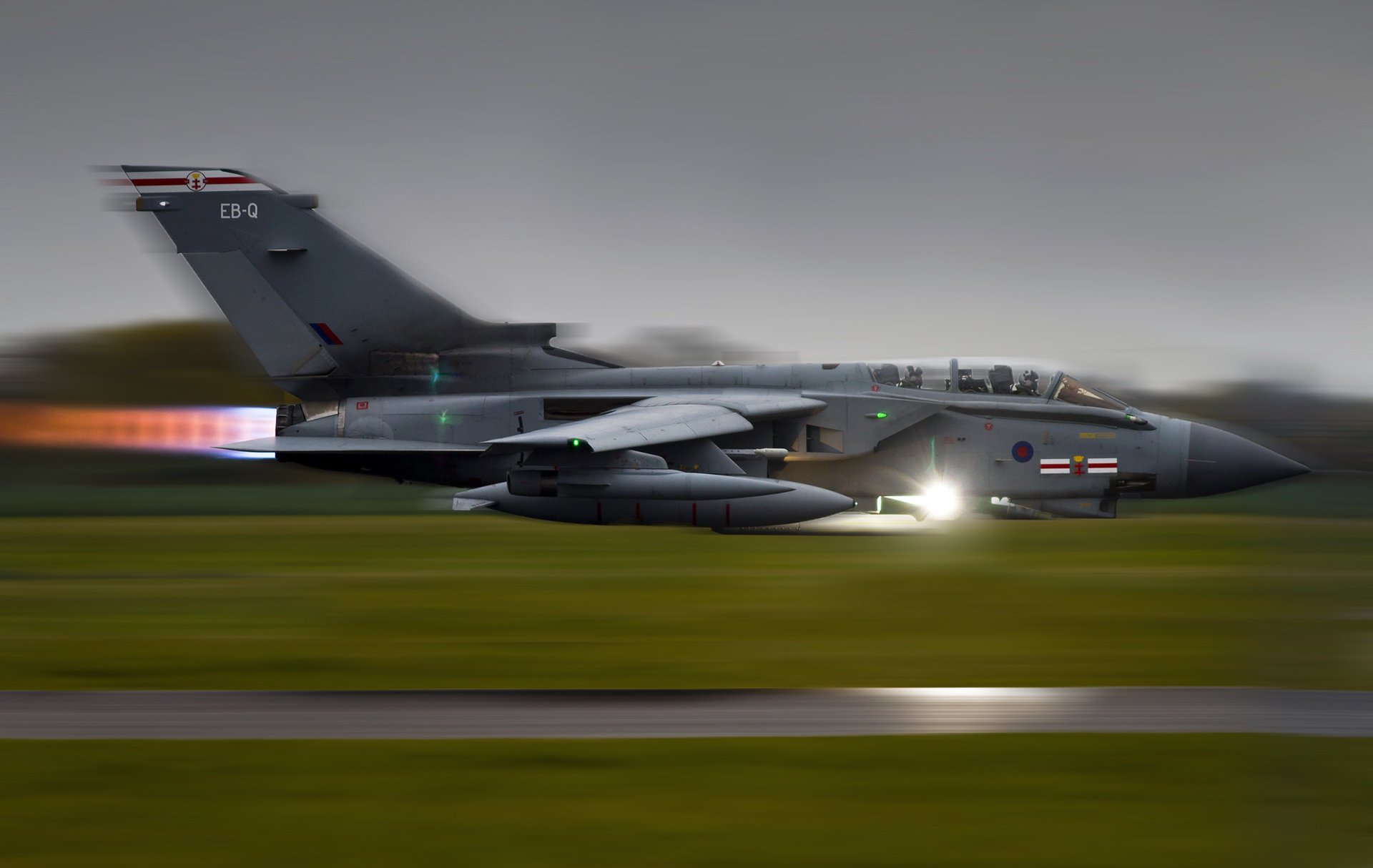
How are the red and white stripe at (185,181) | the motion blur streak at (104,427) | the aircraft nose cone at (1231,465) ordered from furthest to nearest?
1. the motion blur streak at (104,427)
2. the red and white stripe at (185,181)
3. the aircraft nose cone at (1231,465)

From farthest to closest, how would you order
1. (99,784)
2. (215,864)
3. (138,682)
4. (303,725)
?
(138,682)
(303,725)
(99,784)
(215,864)

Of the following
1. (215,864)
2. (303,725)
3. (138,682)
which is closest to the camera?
(215,864)

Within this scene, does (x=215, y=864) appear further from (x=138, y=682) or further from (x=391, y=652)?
(x=391, y=652)

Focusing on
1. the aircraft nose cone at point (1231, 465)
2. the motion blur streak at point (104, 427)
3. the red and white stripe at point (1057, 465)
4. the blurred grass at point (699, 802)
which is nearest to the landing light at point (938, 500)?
the red and white stripe at point (1057, 465)

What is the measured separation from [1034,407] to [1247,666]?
8336 mm

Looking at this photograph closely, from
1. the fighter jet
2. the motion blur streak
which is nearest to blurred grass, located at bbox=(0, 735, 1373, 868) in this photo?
the fighter jet

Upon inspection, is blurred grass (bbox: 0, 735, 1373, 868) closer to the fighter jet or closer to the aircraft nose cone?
the fighter jet

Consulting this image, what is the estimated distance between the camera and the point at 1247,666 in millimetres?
7836

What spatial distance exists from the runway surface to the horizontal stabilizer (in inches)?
362

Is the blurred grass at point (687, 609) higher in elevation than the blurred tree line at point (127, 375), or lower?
lower

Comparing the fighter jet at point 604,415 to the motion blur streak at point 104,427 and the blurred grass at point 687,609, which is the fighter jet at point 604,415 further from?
the motion blur streak at point 104,427

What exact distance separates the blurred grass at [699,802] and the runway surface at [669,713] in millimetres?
194

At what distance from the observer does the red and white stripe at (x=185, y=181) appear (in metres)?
16.8

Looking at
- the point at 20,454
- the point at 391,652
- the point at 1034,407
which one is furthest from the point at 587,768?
the point at 20,454
